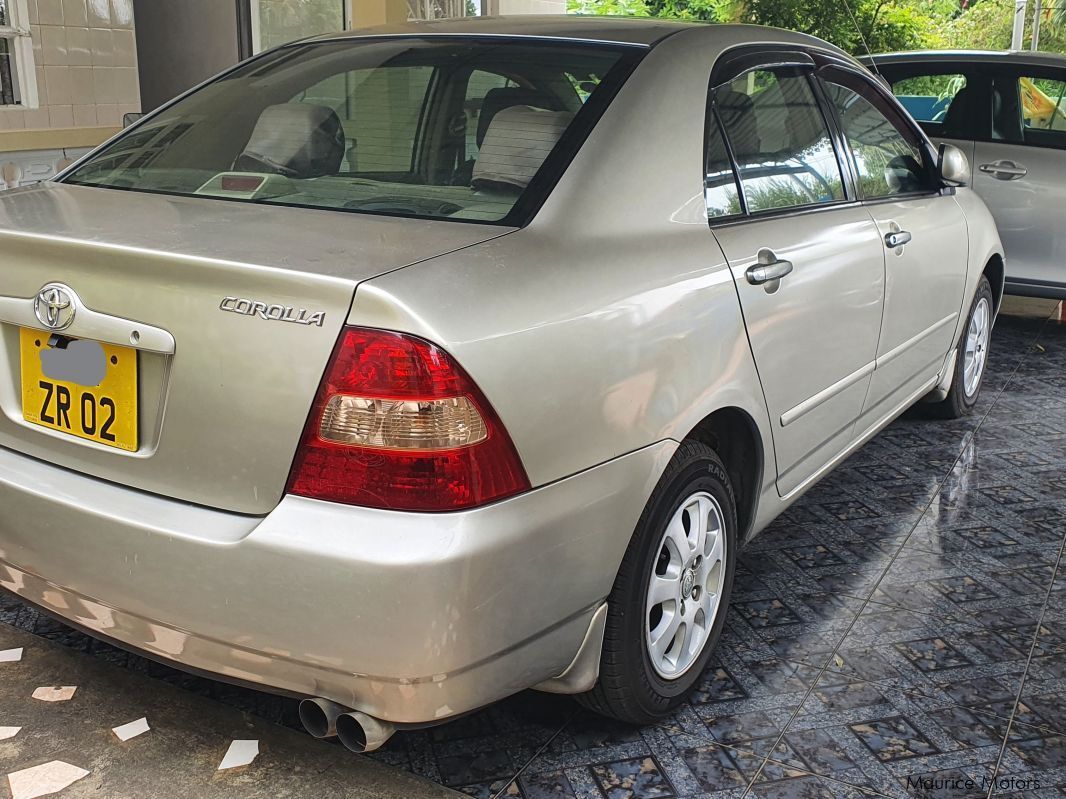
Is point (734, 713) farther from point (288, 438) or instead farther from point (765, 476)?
point (288, 438)

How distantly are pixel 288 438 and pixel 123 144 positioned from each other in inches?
56.4

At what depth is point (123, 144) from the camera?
9.76ft

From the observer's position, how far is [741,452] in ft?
9.40

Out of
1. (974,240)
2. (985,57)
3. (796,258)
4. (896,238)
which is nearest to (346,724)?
(796,258)

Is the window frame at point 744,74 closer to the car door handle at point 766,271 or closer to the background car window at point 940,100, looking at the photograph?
the car door handle at point 766,271

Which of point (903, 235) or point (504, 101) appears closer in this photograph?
point (504, 101)

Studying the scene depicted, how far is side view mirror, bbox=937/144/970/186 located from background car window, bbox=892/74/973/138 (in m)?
2.79

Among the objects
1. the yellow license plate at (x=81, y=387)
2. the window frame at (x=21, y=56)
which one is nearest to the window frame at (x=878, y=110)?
the yellow license plate at (x=81, y=387)

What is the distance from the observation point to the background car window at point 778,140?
2822 mm

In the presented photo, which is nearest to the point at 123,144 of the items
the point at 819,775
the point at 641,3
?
the point at 819,775

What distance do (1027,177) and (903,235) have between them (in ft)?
11.1

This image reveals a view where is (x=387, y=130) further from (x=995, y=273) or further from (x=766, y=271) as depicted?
(x=995, y=273)

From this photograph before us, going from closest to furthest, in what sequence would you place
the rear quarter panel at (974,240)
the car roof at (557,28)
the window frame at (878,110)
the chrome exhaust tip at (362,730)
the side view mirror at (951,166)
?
1. the chrome exhaust tip at (362,730)
2. the car roof at (557,28)
3. the window frame at (878,110)
4. the side view mirror at (951,166)
5. the rear quarter panel at (974,240)

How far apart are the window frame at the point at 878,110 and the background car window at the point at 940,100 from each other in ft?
9.05
